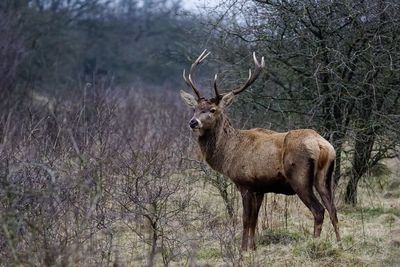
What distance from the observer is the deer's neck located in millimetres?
8750

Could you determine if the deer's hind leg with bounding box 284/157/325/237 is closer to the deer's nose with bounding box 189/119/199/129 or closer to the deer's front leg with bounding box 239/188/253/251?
the deer's front leg with bounding box 239/188/253/251

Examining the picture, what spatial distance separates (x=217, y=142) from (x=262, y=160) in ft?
2.93

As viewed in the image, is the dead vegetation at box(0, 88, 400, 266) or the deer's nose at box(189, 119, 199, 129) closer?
the dead vegetation at box(0, 88, 400, 266)

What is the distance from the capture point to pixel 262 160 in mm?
8125

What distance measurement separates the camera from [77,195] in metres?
7.25

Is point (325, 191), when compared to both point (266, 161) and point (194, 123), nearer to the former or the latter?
point (266, 161)

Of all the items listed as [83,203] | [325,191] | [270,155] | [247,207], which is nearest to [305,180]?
[325,191]

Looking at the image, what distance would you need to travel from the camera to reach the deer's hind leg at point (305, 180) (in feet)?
25.1

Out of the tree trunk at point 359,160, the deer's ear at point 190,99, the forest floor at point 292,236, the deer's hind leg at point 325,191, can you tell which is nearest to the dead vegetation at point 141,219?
the forest floor at point 292,236

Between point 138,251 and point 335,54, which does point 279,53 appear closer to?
point 335,54

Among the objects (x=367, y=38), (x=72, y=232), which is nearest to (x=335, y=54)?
(x=367, y=38)

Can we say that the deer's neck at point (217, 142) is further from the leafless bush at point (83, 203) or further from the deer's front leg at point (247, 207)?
the deer's front leg at point (247, 207)

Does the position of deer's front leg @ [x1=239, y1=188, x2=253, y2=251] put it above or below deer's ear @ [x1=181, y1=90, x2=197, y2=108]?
below

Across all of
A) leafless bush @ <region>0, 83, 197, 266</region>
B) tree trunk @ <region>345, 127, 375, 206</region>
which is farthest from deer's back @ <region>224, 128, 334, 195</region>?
tree trunk @ <region>345, 127, 375, 206</region>
